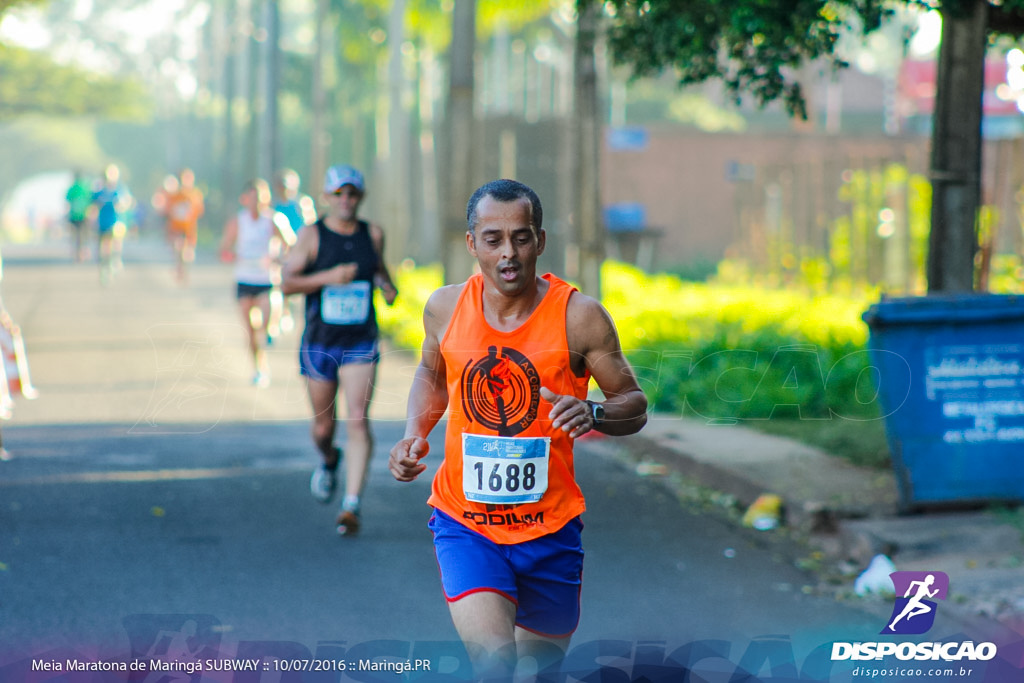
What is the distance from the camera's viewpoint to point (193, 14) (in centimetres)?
8469

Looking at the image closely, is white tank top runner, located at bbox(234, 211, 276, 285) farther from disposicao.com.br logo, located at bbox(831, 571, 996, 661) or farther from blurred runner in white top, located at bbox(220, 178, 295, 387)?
disposicao.com.br logo, located at bbox(831, 571, 996, 661)

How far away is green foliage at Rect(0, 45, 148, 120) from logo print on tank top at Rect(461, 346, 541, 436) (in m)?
77.4

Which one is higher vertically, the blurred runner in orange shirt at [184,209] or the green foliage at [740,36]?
the green foliage at [740,36]

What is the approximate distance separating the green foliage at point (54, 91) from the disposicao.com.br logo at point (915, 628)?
249ft

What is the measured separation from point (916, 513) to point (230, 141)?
52.8 meters

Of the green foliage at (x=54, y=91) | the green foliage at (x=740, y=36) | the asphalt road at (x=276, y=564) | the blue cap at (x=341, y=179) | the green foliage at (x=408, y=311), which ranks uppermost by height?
the green foliage at (x=54, y=91)

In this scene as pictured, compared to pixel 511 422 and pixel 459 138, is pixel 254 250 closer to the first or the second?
pixel 459 138

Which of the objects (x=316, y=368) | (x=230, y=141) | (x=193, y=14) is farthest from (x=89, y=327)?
(x=193, y=14)

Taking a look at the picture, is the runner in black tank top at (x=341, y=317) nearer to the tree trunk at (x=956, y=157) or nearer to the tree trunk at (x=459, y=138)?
the tree trunk at (x=956, y=157)

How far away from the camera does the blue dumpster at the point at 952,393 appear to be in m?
7.83

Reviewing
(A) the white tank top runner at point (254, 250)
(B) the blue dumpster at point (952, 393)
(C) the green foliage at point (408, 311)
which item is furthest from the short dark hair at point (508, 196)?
(C) the green foliage at point (408, 311)

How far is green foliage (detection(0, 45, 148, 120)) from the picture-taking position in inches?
3073

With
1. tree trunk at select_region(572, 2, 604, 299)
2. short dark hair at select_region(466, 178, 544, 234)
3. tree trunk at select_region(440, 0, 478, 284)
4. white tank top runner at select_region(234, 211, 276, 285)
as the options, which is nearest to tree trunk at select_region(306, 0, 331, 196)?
tree trunk at select_region(440, 0, 478, 284)

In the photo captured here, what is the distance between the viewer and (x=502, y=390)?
163 inches
